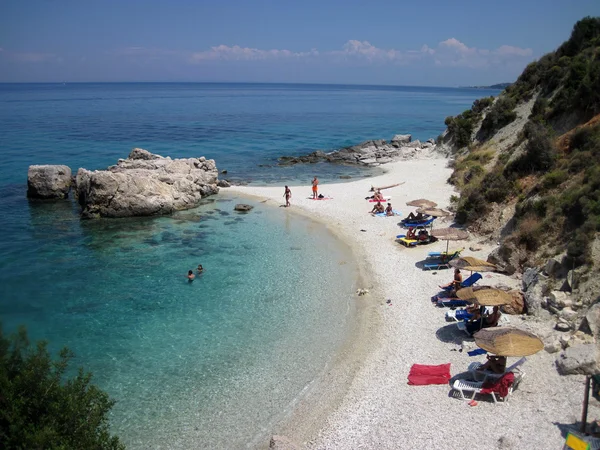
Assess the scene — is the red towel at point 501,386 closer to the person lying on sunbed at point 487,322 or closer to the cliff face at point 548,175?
the person lying on sunbed at point 487,322

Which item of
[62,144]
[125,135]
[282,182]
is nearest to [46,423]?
[282,182]

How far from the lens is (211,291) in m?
21.2

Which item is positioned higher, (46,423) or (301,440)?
(46,423)

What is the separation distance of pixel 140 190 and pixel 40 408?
27026mm

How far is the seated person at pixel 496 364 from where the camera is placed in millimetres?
12812

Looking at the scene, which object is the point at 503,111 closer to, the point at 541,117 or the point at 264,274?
the point at 541,117

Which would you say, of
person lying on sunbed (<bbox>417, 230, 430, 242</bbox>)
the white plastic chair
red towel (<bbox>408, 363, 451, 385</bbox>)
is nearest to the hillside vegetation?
person lying on sunbed (<bbox>417, 230, 430, 242</bbox>)

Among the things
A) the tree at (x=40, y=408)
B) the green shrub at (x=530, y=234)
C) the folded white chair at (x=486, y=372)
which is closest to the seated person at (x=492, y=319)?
the folded white chair at (x=486, y=372)

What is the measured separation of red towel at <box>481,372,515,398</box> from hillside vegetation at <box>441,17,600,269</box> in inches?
252

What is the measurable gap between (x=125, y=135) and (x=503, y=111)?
2303 inches

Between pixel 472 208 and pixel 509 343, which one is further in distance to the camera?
pixel 472 208

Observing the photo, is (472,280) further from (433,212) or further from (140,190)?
(140,190)

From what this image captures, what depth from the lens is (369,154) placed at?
57.2 m

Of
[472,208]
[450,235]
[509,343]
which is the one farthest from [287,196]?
[509,343]
